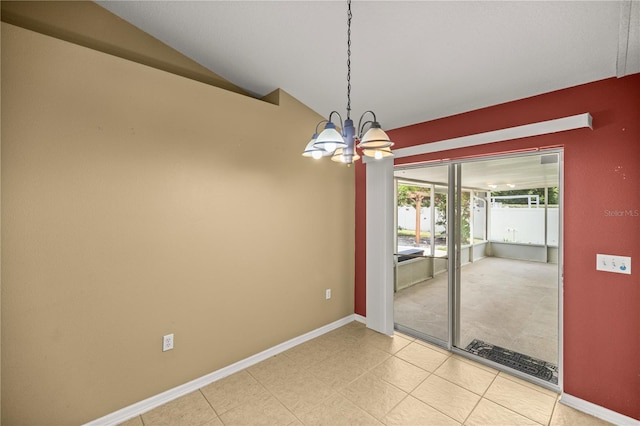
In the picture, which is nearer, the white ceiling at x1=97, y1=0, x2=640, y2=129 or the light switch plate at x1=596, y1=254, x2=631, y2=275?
the white ceiling at x1=97, y1=0, x2=640, y2=129

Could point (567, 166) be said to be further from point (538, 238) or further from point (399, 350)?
point (399, 350)

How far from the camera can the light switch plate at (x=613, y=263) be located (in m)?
2.04

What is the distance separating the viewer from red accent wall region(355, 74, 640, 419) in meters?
2.02

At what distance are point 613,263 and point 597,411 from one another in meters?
1.14

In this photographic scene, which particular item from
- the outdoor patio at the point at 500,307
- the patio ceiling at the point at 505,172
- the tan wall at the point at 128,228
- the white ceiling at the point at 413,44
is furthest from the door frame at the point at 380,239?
the tan wall at the point at 128,228

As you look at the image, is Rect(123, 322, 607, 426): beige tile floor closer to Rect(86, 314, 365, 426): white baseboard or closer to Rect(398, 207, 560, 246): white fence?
Rect(86, 314, 365, 426): white baseboard

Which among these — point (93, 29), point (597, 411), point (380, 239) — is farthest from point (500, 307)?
point (93, 29)

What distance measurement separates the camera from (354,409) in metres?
2.22

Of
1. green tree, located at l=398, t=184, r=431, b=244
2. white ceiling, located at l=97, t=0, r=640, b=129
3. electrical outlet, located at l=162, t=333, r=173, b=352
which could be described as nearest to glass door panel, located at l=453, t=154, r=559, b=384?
green tree, located at l=398, t=184, r=431, b=244

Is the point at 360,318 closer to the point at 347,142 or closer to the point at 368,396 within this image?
the point at 368,396

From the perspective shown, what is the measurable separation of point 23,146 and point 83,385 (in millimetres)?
1671

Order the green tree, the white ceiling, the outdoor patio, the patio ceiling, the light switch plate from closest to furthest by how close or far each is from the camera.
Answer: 1. the white ceiling
2. the light switch plate
3. the patio ceiling
4. the outdoor patio
5. the green tree

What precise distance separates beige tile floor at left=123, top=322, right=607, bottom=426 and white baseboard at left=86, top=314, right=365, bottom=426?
5 centimetres

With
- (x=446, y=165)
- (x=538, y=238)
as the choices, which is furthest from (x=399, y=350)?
(x=446, y=165)
